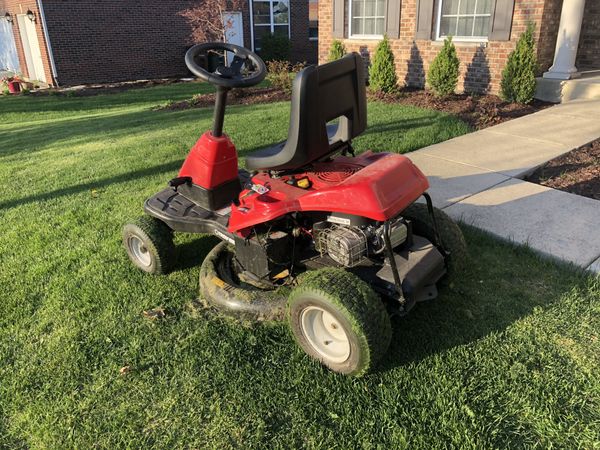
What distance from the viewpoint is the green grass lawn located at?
7.82 feet

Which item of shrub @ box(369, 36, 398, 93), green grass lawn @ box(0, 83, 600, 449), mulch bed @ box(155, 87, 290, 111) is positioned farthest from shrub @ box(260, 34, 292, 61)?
green grass lawn @ box(0, 83, 600, 449)

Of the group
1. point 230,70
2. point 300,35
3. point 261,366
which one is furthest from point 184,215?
point 300,35

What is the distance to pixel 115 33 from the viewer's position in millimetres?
17172

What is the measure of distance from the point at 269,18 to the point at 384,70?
1156cm

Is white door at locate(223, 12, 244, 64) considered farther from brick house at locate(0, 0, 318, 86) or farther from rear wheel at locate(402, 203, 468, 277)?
rear wheel at locate(402, 203, 468, 277)

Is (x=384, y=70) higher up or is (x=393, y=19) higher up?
(x=393, y=19)

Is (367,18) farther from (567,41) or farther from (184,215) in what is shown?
(184,215)

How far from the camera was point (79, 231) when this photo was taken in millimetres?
4648

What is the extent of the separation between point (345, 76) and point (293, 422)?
6.21ft

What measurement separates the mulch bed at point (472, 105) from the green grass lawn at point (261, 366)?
14.3ft

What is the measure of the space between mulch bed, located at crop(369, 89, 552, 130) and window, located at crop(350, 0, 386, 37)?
198cm

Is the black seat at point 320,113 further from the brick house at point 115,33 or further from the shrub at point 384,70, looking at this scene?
the brick house at point 115,33

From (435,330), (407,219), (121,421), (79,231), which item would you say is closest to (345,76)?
(407,219)

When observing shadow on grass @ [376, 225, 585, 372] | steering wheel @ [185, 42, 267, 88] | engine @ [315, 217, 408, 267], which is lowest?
shadow on grass @ [376, 225, 585, 372]
